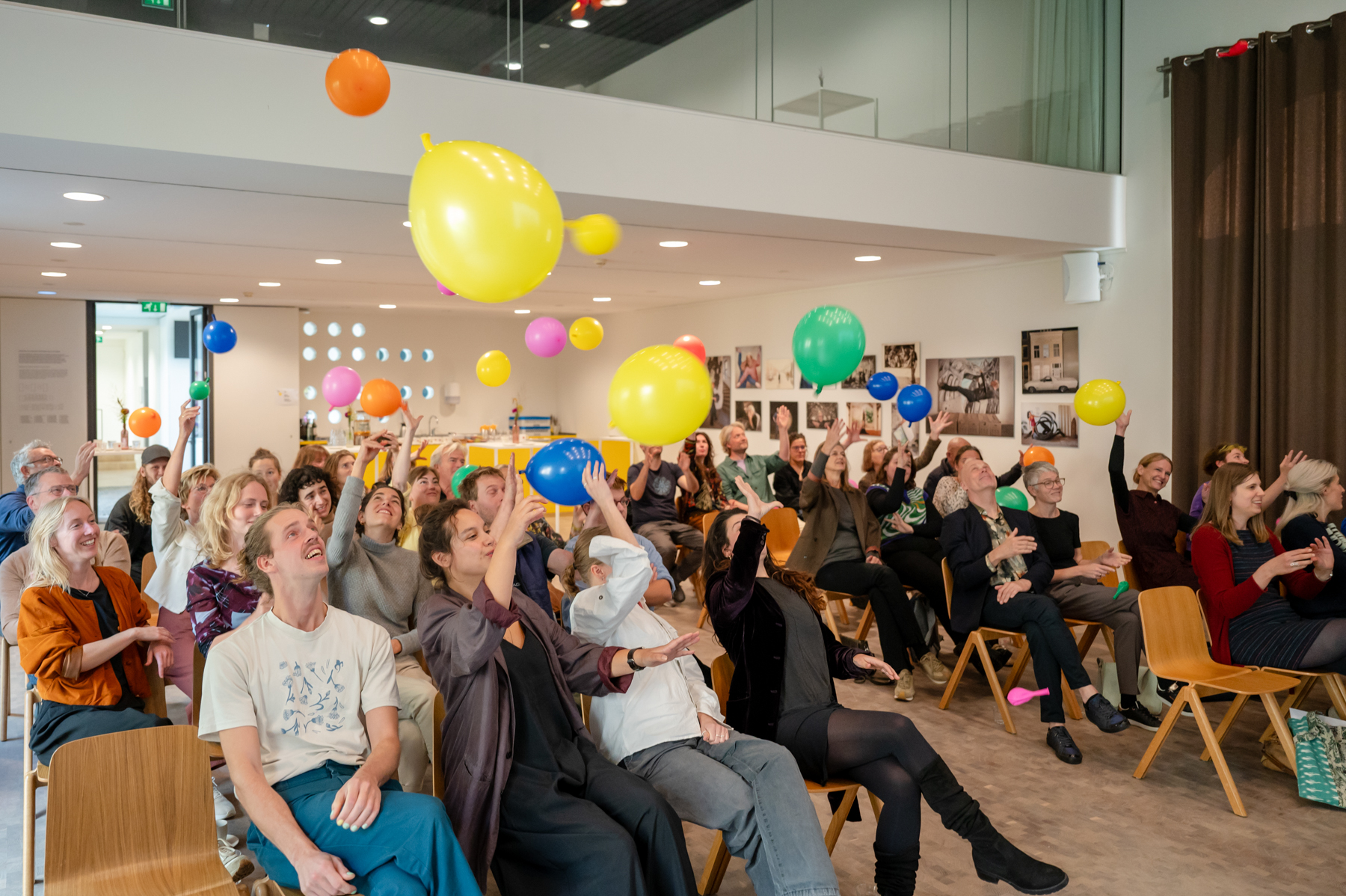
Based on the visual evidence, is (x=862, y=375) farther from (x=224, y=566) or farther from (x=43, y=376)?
(x=43, y=376)

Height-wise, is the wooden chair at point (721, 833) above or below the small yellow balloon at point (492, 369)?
below

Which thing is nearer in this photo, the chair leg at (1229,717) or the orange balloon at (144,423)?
the chair leg at (1229,717)

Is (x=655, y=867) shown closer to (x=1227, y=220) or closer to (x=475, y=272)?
(x=475, y=272)

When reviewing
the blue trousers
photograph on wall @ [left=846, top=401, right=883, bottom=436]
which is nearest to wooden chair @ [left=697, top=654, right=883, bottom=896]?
the blue trousers

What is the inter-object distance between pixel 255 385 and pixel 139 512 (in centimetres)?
803

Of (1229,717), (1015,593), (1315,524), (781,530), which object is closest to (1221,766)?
(1229,717)

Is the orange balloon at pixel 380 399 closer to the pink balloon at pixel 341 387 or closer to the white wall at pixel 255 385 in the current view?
the pink balloon at pixel 341 387

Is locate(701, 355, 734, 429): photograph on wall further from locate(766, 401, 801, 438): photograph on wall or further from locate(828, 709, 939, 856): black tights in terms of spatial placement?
locate(828, 709, 939, 856): black tights

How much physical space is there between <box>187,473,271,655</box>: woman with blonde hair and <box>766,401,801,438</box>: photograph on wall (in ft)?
23.6

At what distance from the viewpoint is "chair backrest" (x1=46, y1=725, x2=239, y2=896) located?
2.18m

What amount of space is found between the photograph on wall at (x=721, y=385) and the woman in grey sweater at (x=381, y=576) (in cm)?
781

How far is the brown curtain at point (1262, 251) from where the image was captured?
6004mm

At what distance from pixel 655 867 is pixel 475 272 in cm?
164

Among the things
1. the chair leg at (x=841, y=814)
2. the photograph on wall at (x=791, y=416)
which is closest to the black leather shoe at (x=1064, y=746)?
the chair leg at (x=841, y=814)
